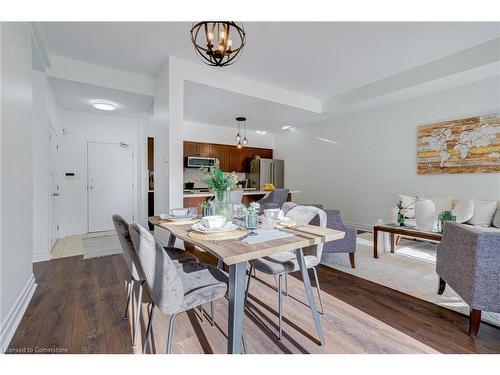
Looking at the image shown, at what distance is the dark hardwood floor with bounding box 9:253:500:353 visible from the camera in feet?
5.05

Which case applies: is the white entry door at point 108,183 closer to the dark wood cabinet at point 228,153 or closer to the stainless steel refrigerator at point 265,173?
the dark wood cabinet at point 228,153

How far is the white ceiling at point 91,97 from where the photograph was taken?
11.7 feet

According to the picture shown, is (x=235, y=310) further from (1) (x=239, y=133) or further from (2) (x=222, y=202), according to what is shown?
(1) (x=239, y=133)

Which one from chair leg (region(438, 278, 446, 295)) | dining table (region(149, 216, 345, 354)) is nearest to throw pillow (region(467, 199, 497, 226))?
chair leg (region(438, 278, 446, 295))

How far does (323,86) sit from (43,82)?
4332 millimetres

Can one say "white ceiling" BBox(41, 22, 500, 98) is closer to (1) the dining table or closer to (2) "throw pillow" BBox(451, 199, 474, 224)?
(2) "throw pillow" BBox(451, 199, 474, 224)

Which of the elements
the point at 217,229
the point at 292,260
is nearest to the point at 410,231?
the point at 292,260

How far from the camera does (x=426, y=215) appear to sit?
9.17 ft

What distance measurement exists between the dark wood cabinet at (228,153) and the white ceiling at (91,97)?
5.00 feet

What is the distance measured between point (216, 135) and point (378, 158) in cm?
403
